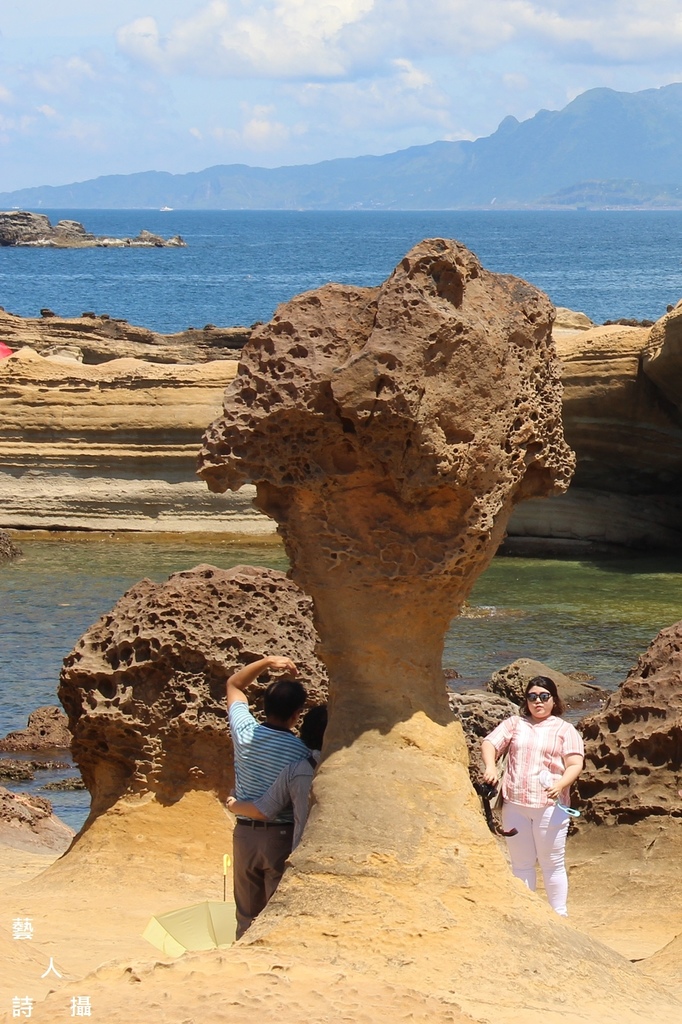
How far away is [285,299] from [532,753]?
69.9m

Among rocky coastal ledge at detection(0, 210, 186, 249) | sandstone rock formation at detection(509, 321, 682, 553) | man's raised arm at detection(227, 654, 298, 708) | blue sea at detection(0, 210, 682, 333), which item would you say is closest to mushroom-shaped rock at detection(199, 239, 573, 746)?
man's raised arm at detection(227, 654, 298, 708)

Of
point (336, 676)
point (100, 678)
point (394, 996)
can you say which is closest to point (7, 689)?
point (100, 678)

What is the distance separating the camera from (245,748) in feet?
17.1

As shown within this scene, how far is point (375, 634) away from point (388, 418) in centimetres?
77

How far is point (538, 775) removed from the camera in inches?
219

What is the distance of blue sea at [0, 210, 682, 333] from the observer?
63375 mm

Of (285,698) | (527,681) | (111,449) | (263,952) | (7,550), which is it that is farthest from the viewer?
(111,449)

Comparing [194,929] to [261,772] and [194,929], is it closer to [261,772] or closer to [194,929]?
[194,929]

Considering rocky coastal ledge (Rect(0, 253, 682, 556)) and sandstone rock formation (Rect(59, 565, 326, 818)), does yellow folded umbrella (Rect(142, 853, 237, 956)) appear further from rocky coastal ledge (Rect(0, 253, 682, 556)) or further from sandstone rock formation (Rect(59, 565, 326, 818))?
rocky coastal ledge (Rect(0, 253, 682, 556))

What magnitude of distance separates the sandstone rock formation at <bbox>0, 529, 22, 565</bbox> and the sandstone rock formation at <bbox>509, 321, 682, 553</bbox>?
619cm

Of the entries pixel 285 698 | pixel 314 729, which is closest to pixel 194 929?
pixel 314 729

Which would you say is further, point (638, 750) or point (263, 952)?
point (638, 750)

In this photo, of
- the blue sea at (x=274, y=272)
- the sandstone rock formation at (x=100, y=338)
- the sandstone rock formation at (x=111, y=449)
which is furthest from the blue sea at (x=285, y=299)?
the sandstone rock formation at (x=100, y=338)

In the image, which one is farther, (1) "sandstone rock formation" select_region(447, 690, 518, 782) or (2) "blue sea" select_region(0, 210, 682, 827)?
(2) "blue sea" select_region(0, 210, 682, 827)
